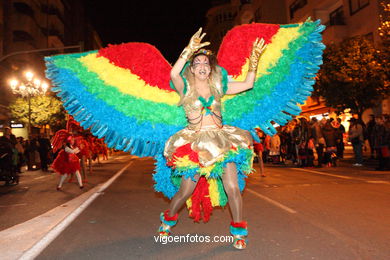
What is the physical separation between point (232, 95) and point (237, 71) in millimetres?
309

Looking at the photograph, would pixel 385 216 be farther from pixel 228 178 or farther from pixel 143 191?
pixel 143 191

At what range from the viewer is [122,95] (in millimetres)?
4250

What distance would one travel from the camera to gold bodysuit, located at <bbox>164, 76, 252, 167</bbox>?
355 cm

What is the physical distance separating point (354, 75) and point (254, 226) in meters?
13.7

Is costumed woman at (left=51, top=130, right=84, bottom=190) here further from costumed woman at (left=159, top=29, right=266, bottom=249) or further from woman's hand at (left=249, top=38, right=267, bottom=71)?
woman's hand at (left=249, top=38, right=267, bottom=71)

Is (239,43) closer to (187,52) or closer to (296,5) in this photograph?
(187,52)

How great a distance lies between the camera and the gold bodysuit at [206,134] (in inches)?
140

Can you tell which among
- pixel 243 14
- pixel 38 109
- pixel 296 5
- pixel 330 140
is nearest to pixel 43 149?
pixel 38 109

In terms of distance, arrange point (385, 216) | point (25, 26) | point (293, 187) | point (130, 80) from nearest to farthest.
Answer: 1. point (130, 80)
2. point (385, 216)
3. point (293, 187)
4. point (25, 26)

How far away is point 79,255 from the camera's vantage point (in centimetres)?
357

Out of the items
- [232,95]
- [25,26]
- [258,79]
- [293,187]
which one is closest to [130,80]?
[232,95]

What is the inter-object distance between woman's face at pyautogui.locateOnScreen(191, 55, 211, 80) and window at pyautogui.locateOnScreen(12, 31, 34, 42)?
34926 millimetres

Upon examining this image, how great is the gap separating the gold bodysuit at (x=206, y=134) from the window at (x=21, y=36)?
3508cm

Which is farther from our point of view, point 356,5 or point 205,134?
→ point 356,5
